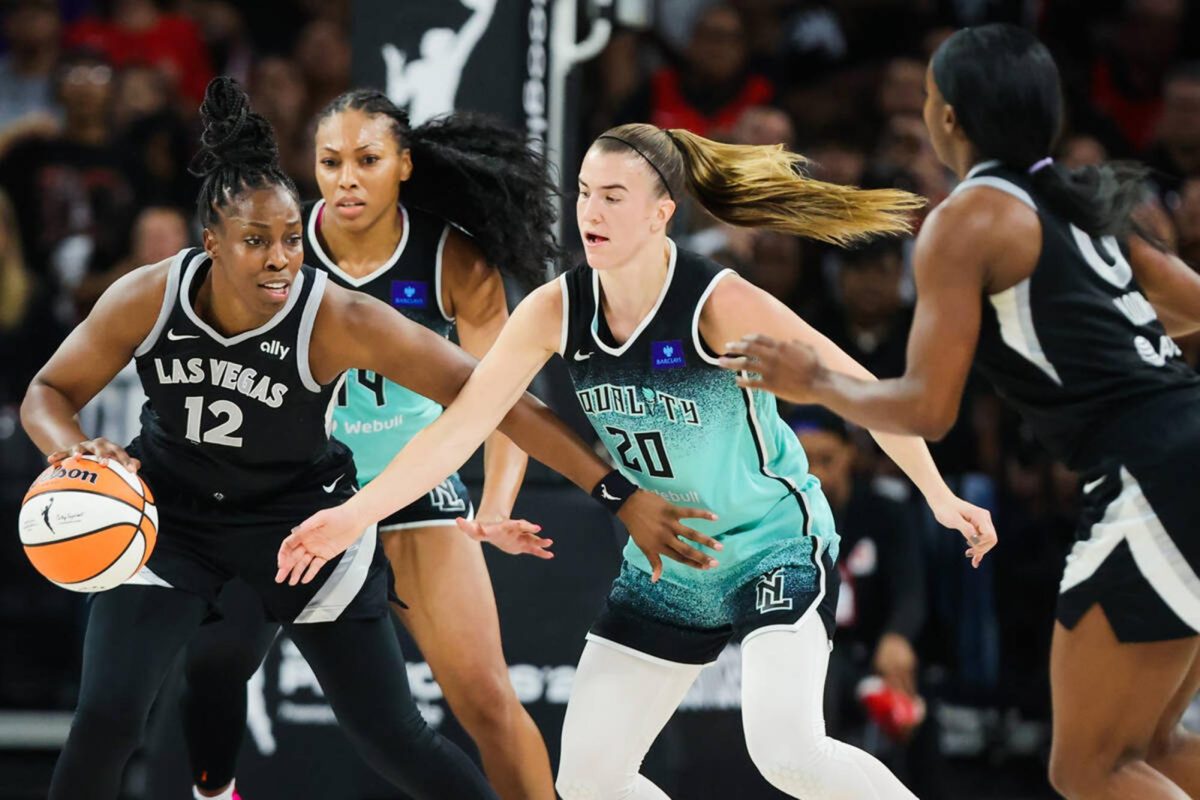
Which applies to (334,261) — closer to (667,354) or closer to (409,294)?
(409,294)

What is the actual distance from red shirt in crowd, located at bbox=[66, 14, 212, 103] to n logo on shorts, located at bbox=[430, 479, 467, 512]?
185 inches

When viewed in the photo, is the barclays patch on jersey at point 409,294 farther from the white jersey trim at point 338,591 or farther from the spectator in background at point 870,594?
the spectator in background at point 870,594

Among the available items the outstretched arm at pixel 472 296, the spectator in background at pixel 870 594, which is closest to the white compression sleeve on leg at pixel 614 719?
the outstretched arm at pixel 472 296

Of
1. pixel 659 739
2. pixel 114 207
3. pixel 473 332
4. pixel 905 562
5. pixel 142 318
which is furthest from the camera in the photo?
pixel 114 207

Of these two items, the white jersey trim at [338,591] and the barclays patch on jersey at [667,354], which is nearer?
the barclays patch on jersey at [667,354]

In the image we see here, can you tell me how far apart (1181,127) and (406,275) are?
444cm

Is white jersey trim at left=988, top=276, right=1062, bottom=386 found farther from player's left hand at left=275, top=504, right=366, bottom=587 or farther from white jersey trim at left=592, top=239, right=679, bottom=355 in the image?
player's left hand at left=275, top=504, right=366, bottom=587

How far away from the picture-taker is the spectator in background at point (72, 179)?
7.97 meters

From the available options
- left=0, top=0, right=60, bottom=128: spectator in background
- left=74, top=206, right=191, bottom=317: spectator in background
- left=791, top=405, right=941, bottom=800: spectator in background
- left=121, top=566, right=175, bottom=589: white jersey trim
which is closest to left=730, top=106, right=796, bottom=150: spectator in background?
left=791, top=405, right=941, bottom=800: spectator in background

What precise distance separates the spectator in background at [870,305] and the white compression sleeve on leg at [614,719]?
3163mm

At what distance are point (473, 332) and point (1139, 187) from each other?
196cm

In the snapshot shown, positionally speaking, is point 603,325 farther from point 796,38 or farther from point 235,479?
point 796,38

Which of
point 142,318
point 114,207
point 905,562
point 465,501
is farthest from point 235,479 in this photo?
point 114,207

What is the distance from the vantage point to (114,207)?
26.1 ft
